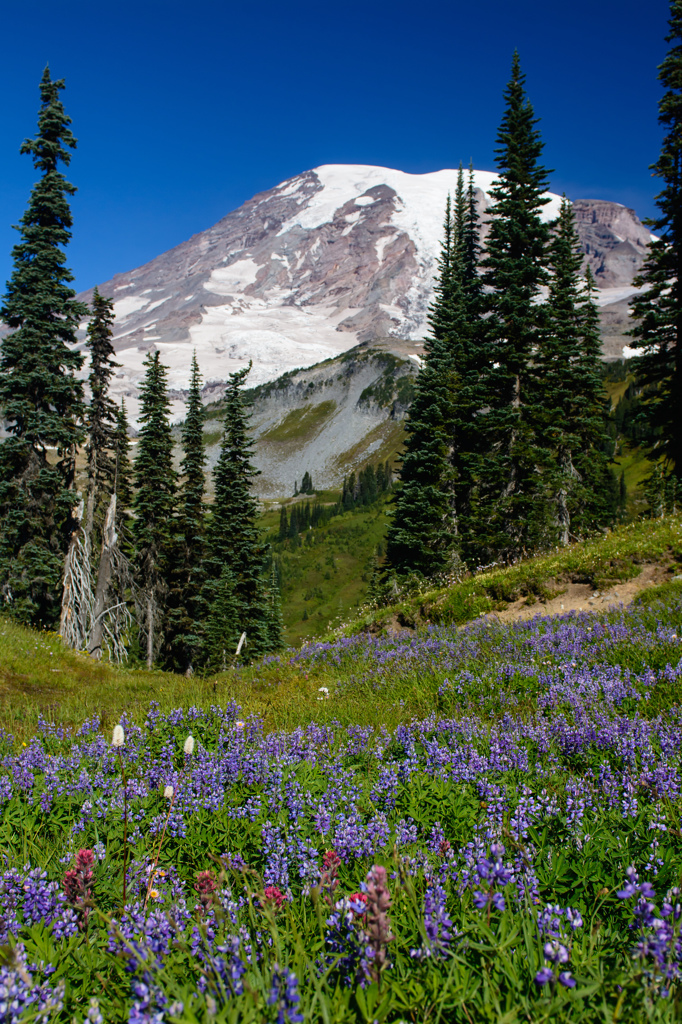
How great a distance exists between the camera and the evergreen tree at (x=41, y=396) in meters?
22.6

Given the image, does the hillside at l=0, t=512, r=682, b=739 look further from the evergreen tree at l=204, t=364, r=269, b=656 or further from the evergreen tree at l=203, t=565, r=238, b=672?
the evergreen tree at l=204, t=364, r=269, b=656

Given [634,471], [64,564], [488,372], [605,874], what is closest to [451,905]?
[605,874]

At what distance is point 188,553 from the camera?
40.5 metres

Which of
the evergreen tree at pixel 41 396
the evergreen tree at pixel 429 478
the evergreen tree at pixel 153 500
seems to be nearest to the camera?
the evergreen tree at pixel 41 396

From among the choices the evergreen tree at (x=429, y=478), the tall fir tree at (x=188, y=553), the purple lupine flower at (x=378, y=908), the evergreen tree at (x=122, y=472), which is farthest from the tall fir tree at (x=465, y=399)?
the purple lupine flower at (x=378, y=908)

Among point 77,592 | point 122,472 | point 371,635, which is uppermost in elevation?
point 122,472

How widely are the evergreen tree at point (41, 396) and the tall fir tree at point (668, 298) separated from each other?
2885 cm

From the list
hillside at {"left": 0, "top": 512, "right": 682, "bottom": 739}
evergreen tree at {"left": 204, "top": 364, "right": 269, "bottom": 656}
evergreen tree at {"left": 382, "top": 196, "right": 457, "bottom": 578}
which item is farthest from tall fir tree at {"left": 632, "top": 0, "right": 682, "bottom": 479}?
evergreen tree at {"left": 204, "top": 364, "right": 269, "bottom": 656}

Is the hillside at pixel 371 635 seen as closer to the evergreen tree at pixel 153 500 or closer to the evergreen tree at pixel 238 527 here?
the evergreen tree at pixel 153 500

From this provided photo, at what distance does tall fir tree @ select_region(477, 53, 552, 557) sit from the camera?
92.7 ft

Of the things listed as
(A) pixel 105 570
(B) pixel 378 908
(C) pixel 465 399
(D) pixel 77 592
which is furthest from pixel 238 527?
(B) pixel 378 908

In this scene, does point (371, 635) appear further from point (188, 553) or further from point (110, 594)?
point (188, 553)

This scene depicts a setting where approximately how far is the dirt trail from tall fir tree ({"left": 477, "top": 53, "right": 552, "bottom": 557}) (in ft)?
45.7

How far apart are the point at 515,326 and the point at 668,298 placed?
923 centimetres
